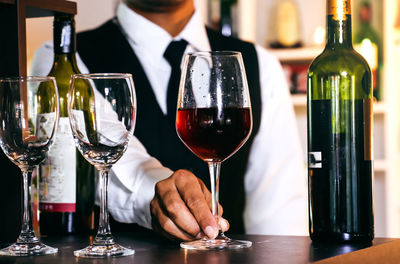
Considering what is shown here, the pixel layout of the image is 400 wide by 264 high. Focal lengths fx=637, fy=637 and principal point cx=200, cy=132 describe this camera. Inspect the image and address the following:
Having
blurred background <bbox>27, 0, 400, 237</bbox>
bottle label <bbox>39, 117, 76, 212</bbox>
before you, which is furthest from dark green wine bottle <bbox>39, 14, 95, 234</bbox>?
blurred background <bbox>27, 0, 400, 237</bbox>

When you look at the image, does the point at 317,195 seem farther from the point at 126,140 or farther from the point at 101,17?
the point at 101,17

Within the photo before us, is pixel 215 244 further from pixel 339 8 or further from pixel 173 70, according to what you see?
pixel 173 70

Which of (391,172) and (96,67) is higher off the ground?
(96,67)

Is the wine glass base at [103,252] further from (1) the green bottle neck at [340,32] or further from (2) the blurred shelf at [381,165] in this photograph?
(2) the blurred shelf at [381,165]

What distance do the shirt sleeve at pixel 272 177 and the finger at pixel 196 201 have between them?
0.96 m

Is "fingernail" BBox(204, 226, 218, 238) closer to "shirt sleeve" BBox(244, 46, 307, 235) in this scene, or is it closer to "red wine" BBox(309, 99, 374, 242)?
"red wine" BBox(309, 99, 374, 242)

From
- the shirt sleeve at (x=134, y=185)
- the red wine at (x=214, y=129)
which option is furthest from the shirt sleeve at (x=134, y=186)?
the red wine at (x=214, y=129)

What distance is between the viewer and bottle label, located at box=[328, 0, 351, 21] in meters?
0.86

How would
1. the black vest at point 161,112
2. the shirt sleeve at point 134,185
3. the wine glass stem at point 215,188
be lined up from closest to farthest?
the wine glass stem at point 215,188, the shirt sleeve at point 134,185, the black vest at point 161,112

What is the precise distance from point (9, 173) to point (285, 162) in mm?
1069

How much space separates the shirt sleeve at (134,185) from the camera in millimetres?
1207

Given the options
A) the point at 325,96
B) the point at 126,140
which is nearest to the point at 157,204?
the point at 126,140

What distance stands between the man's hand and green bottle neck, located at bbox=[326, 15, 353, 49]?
0.27 meters

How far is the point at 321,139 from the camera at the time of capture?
33.5 inches
